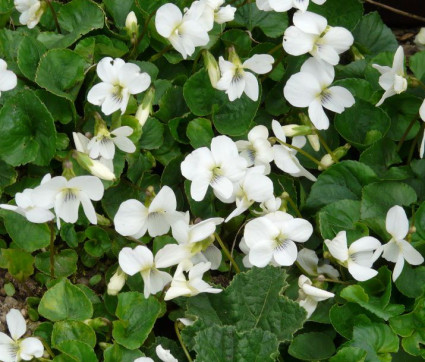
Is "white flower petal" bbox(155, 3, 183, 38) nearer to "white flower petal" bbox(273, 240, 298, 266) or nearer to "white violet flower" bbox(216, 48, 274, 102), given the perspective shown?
"white violet flower" bbox(216, 48, 274, 102)

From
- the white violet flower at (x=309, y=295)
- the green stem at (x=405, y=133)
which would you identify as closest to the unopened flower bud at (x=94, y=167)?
the white violet flower at (x=309, y=295)

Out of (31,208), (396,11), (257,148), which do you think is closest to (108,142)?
(31,208)

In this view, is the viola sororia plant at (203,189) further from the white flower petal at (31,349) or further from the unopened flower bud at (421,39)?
the unopened flower bud at (421,39)

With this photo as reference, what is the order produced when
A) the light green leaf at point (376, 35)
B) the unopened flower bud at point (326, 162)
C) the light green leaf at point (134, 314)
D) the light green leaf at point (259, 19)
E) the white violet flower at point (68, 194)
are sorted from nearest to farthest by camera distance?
1. the white violet flower at point (68, 194)
2. the light green leaf at point (134, 314)
3. the unopened flower bud at point (326, 162)
4. the light green leaf at point (259, 19)
5. the light green leaf at point (376, 35)

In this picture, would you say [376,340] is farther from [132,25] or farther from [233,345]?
[132,25]

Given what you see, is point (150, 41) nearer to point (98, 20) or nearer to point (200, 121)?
point (98, 20)

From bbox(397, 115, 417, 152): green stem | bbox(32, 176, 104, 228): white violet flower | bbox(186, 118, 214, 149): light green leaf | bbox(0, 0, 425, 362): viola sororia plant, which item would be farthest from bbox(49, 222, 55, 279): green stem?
bbox(397, 115, 417, 152): green stem
